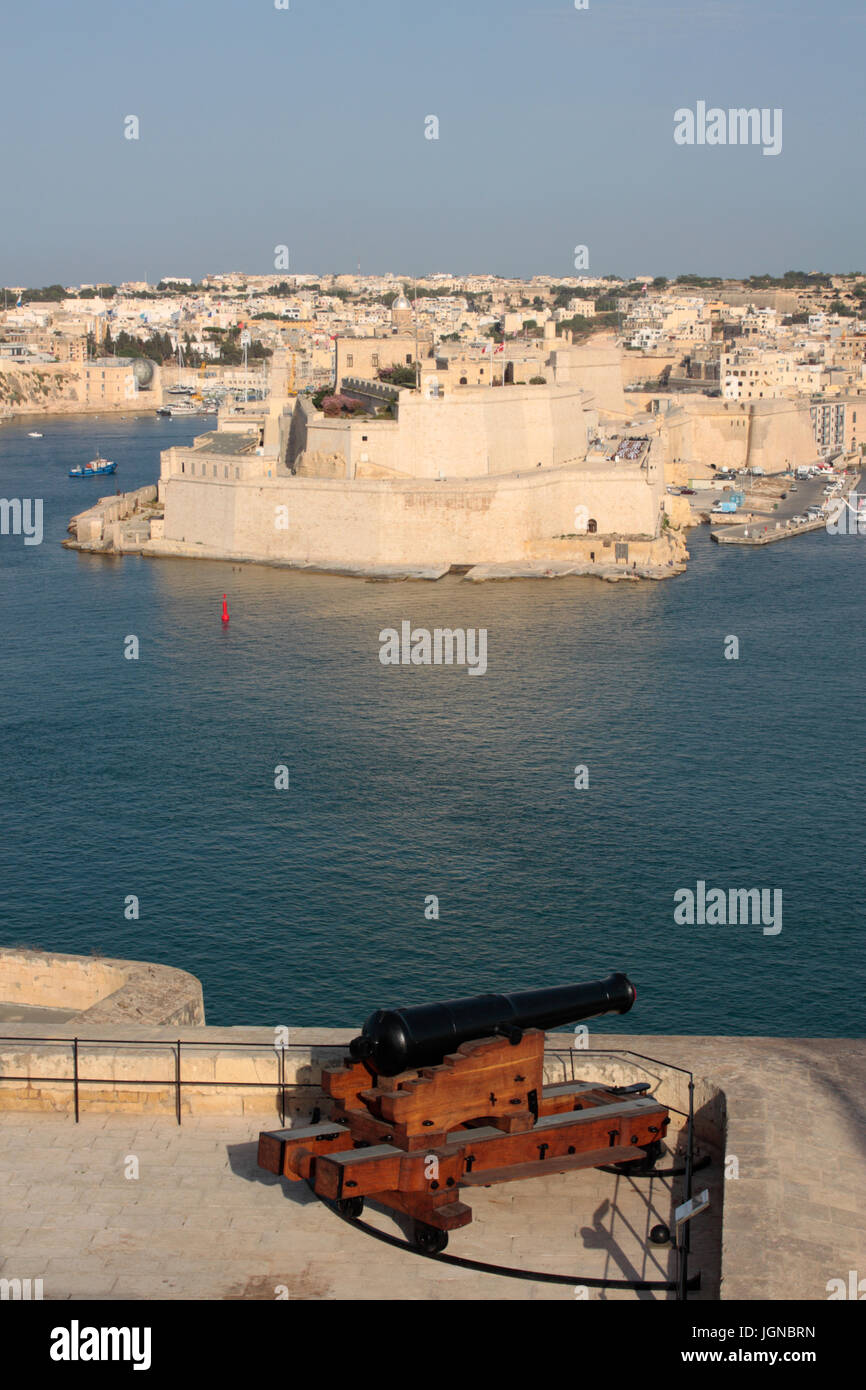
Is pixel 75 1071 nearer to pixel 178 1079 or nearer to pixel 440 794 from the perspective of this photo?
pixel 178 1079

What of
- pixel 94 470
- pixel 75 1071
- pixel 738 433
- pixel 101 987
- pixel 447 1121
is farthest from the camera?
pixel 738 433

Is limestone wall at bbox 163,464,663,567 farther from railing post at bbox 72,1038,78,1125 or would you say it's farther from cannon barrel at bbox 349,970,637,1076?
cannon barrel at bbox 349,970,637,1076

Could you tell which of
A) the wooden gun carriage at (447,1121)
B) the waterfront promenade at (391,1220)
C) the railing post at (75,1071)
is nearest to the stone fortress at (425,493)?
the railing post at (75,1071)

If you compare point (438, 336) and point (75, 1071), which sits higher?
point (438, 336)

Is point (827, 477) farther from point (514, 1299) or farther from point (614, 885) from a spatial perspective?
point (514, 1299)

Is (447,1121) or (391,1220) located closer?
(447,1121)

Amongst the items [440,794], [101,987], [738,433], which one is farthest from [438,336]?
[101,987]

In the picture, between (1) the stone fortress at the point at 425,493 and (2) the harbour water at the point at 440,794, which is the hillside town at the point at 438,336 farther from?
(2) the harbour water at the point at 440,794

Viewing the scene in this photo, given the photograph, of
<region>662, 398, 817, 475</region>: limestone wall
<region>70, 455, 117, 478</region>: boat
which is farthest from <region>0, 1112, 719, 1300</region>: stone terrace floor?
<region>70, 455, 117, 478</region>: boat
